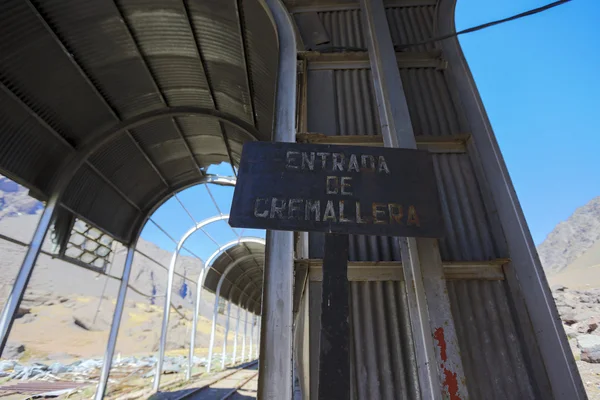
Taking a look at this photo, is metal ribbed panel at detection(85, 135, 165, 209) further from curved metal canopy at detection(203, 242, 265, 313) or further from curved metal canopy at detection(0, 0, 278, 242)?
curved metal canopy at detection(203, 242, 265, 313)

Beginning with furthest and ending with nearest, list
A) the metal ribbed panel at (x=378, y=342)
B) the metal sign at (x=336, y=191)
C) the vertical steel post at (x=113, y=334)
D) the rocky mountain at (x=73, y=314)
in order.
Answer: the rocky mountain at (x=73, y=314) < the vertical steel post at (x=113, y=334) < the metal ribbed panel at (x=378, y=342) < the metal sign at (x=336, y=191)

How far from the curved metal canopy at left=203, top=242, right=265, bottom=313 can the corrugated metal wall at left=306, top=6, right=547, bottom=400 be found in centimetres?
1755

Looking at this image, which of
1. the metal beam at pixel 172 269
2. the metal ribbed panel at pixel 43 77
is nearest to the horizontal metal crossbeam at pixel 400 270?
the metal ribbed panel at pixel 43 77

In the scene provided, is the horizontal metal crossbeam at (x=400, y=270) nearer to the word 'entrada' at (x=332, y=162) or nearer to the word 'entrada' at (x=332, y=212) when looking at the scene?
the word 'entrada' at (x=332, y=212)

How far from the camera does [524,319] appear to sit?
2.84 m

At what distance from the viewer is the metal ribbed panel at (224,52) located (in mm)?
7613

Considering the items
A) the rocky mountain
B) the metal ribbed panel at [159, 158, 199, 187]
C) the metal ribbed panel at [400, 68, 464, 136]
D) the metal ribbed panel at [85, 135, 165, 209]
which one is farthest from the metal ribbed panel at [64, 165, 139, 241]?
the rocky mountain

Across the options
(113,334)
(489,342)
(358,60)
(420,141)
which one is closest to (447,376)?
(489,342)

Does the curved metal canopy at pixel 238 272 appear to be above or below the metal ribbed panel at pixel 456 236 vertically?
above

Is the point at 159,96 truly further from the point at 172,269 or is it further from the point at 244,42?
the point at 172,269

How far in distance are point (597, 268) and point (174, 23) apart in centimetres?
6648

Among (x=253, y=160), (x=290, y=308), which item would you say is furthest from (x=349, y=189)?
(x=290, y=308)

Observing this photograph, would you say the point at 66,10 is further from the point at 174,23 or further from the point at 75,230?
the point at 75,230

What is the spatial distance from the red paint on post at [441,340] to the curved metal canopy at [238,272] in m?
18.8
